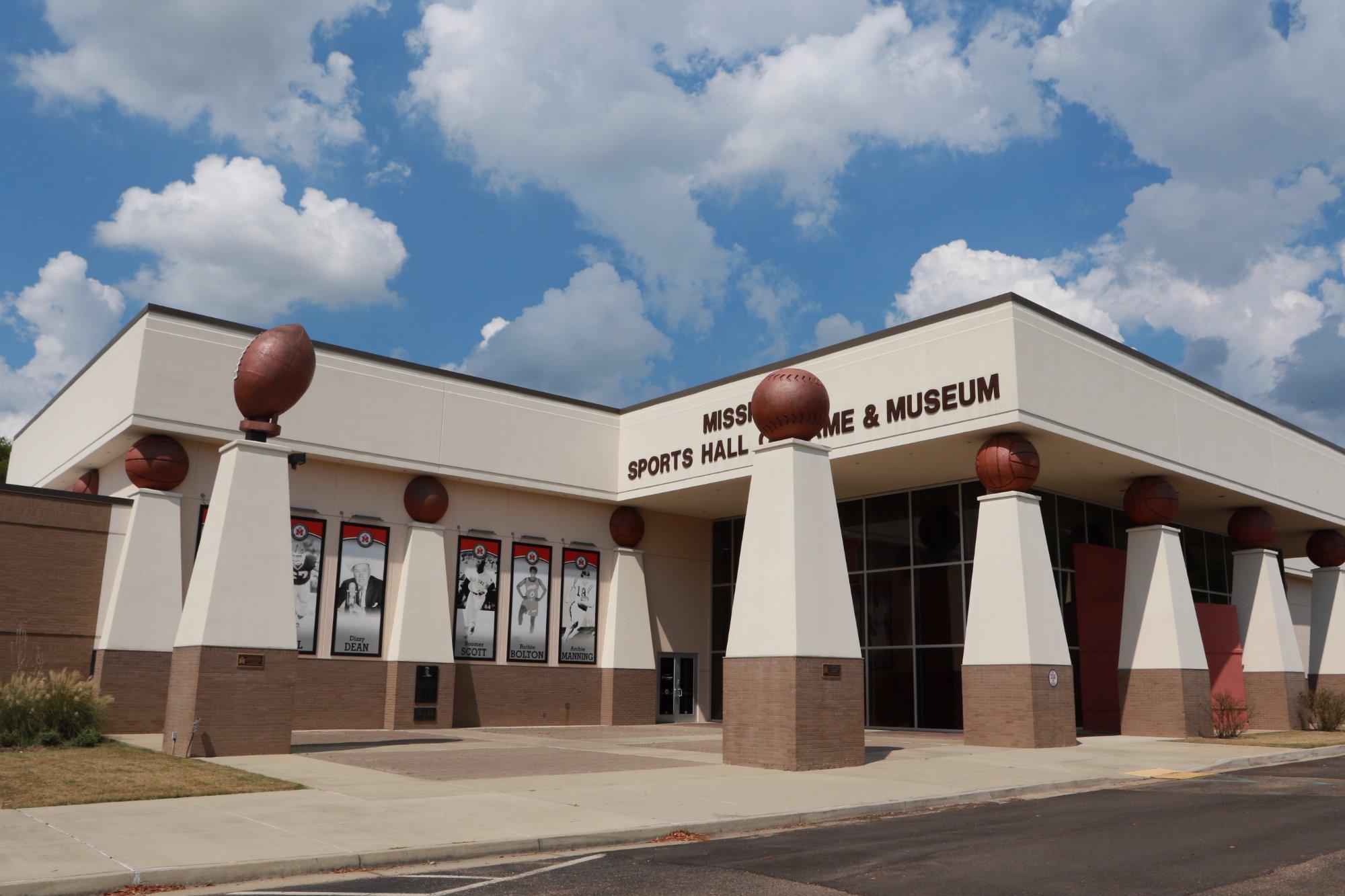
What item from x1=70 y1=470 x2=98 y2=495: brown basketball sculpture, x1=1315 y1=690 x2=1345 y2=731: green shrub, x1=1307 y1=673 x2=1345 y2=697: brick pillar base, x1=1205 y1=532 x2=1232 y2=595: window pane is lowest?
x1=1315 y1=690 x2=1345 y2=731: green shrub

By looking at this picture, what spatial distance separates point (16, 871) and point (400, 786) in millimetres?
6376

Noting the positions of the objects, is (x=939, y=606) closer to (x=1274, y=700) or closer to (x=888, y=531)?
(x=888, y=531)

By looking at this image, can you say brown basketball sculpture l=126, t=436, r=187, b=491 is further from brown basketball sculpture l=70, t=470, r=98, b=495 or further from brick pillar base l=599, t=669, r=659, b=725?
brick pillar base l=599, t=669, r=659, b=725

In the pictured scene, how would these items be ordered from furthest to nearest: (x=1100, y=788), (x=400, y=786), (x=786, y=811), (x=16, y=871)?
(x=1100, y=788)
(x=400, y=786)
(x=786, y=811)
(x=16, y=871)

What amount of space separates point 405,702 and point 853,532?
14366mm

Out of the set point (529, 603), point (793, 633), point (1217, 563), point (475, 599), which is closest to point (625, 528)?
point (529, 603)

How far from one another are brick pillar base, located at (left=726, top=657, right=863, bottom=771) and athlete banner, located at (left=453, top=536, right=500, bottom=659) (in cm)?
1353

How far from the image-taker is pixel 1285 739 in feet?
85.6

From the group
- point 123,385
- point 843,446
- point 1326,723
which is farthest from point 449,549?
point 1326,723

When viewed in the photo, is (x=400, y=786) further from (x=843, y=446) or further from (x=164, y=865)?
(x=843, y=446)

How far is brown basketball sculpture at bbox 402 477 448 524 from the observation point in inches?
1185

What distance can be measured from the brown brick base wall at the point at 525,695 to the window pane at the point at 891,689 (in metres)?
8.68

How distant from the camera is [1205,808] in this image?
44.4 feet

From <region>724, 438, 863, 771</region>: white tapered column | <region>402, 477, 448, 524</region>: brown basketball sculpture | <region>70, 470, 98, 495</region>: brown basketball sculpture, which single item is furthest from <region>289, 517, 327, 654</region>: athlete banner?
<region>724, 438, 863, 771</region>: white tapered column
